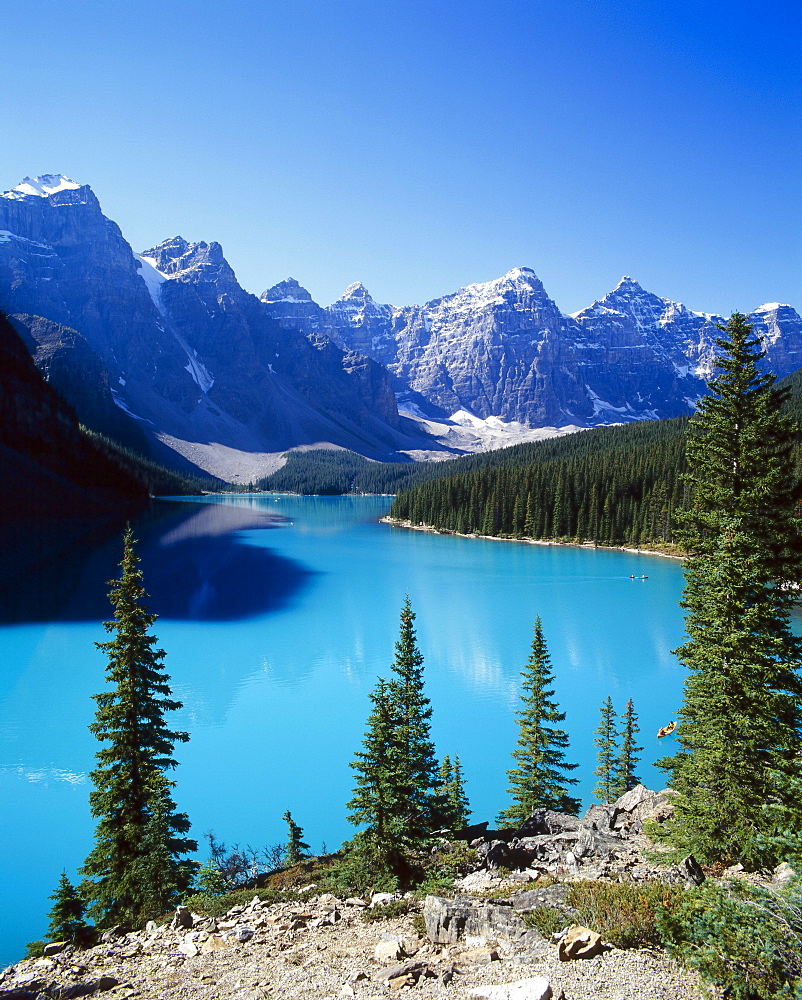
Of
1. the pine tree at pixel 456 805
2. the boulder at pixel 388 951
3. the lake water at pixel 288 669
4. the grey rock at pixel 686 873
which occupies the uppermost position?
the grey rock at pixel 686 873

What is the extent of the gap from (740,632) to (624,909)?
18.4 feet

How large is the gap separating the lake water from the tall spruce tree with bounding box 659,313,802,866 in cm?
1170

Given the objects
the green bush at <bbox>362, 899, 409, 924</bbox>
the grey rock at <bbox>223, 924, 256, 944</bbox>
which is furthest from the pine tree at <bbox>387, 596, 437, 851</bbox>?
the grey rock at <bbox>223, 924, 256, 944</bbox>

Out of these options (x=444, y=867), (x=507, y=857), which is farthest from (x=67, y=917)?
(x=507, y=857)

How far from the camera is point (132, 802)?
14.2 meters

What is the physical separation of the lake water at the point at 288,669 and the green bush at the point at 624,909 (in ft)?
41.9

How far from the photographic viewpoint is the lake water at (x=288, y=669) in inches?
827

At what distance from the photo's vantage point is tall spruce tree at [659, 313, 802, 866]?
10562 mm

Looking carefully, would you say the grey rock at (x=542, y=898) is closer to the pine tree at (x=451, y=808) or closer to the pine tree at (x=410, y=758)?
the pine tree at (x=410, y=758)

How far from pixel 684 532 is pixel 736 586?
2.49 metres

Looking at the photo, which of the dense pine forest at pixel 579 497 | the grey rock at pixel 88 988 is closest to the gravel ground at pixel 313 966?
the grey rock at pixel 88 988

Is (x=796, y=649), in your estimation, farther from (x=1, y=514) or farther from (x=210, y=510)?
(x=210, y=510)

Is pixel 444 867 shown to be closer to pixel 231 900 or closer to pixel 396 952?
pixel 231 900

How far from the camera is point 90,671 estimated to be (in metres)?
35.1
